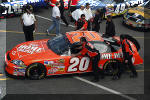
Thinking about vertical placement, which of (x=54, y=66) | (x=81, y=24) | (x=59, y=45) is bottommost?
(x=54, y=66)

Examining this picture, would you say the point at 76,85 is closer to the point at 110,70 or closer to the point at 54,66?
the point at 54,66

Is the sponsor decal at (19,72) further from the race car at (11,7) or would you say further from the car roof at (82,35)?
the race car at (11,7)

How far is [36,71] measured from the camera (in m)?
8.13

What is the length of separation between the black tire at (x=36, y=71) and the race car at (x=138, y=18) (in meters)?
7.05

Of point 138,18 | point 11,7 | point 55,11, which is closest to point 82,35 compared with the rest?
point 55,11

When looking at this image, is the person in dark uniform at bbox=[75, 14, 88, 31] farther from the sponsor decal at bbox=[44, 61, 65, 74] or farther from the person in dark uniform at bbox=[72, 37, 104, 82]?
the sponsor decal at bbox=[44, 61, 65, 74]

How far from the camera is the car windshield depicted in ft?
27.8

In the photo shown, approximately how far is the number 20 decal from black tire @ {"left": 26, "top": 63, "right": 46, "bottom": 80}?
87 cm

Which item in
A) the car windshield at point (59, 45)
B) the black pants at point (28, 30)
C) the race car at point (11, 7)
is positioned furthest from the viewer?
the race car at point (11, 7)

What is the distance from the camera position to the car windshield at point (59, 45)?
8469 mm

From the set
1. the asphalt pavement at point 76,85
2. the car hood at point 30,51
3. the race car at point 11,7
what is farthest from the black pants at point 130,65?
the race car at point 11,7

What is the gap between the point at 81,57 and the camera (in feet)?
27.4

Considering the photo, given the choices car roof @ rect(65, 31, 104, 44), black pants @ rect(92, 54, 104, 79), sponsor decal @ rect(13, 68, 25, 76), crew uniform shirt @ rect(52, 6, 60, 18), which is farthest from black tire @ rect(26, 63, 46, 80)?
crew uniform shirt @ rect(52, 6, 60, 18)

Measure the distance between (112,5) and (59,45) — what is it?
6.84 meters
